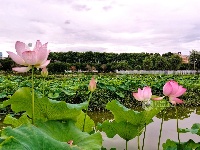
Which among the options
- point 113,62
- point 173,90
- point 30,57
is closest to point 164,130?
point 173,90

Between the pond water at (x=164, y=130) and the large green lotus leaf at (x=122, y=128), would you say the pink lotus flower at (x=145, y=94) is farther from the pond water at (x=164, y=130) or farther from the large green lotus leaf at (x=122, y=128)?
the pond water at (x=164, y=130)

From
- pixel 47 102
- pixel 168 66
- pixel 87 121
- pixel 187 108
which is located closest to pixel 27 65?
pixel 47 102

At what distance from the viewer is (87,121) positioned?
158cm

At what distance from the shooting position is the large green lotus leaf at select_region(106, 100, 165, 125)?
4.81 feet

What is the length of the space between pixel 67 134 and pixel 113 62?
45.6m

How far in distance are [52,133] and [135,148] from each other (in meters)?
2.92

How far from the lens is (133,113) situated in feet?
4.84

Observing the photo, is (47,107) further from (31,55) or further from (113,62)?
(113,62)

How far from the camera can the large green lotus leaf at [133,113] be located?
4.81ft

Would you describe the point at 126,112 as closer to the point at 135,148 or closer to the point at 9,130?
the point at 9,130

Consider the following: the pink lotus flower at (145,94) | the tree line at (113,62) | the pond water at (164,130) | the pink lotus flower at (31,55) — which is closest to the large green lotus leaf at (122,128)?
the pink lotus flower at (145,94)

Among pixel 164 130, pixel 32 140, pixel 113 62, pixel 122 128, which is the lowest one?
pixel 164 130

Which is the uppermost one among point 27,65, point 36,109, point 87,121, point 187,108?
point 27,65

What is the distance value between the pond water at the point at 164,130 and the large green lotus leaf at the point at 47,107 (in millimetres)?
2658
